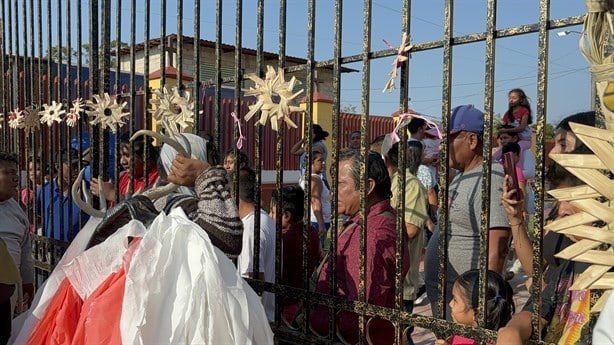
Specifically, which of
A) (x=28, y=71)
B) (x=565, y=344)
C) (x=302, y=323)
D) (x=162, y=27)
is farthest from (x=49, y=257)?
(x=565, y=344)

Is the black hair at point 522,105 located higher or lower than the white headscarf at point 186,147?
higher

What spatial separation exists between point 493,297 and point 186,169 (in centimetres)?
124

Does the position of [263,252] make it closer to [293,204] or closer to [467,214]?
[293,204]

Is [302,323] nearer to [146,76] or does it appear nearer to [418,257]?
[146,76]

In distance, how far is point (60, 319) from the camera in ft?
6.42

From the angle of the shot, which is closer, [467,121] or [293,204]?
[467,121]

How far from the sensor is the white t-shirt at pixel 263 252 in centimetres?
324

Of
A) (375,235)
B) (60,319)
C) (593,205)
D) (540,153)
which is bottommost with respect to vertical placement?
(60,319)

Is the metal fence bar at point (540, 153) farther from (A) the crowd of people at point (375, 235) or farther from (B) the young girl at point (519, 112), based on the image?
(B) the young girl at point (519, 112)

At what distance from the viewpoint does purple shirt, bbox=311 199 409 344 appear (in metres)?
2.34

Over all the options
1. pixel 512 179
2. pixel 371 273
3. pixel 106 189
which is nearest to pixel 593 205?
pixel 512 179

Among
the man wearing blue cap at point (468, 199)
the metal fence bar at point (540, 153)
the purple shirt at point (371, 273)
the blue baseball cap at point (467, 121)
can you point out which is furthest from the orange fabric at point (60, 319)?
the blue baseball cap at point (467, 121)

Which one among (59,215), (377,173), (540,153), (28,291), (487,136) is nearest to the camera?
(540,153)

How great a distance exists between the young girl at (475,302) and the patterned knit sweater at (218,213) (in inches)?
32.6
